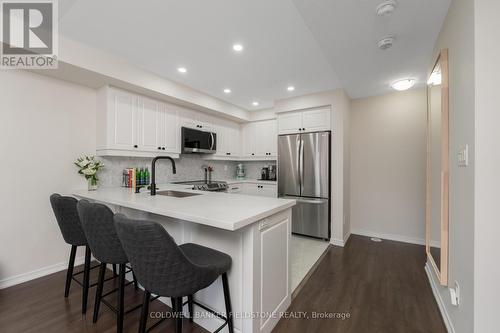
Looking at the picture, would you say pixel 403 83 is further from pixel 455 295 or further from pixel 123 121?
pixel 123 121

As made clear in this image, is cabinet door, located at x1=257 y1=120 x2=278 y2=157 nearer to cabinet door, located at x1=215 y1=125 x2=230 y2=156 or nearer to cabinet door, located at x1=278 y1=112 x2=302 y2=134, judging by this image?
cabinet door, located at x1=278 y1=112 x2=302 y2=134

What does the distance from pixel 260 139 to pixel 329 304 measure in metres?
3.48

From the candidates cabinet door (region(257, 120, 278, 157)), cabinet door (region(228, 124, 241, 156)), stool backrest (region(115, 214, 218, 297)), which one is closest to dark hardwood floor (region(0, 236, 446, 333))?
stool backrest (region(115, 214, 218, 297))

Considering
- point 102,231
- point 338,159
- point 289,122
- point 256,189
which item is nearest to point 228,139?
point 256,189

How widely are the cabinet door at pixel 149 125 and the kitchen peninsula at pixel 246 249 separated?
1.47 meters

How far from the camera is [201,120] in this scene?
4.01 metres

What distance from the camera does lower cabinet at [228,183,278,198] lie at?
4348 mm

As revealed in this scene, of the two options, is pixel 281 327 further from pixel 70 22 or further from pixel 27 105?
pixel 27 105

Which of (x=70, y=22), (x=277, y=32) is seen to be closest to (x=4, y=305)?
(x=70, y=22)

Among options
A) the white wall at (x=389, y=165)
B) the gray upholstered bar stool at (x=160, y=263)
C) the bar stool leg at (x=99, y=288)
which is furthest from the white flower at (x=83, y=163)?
the white wall at (x=389, y=165)

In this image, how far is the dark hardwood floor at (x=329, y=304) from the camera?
A: 1.65 meters

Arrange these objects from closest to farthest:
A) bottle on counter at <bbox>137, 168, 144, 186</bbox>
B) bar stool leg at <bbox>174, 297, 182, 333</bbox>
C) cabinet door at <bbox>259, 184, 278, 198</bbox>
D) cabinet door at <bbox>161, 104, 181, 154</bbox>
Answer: bar stool leg at <bbox>174, 297, 182, 333</bbox> → bottle on counter at <bbox>137, 168, 144, 186</bbox> → cabinet door at <bbox>161, 104, 181, 154</bbox> → cabinet door at <bbox>259, 184, 278, 198</bbox>

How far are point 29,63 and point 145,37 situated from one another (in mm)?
1303

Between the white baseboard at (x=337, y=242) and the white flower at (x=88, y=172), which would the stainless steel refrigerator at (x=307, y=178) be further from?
the white flower at (x=88, y=172)
